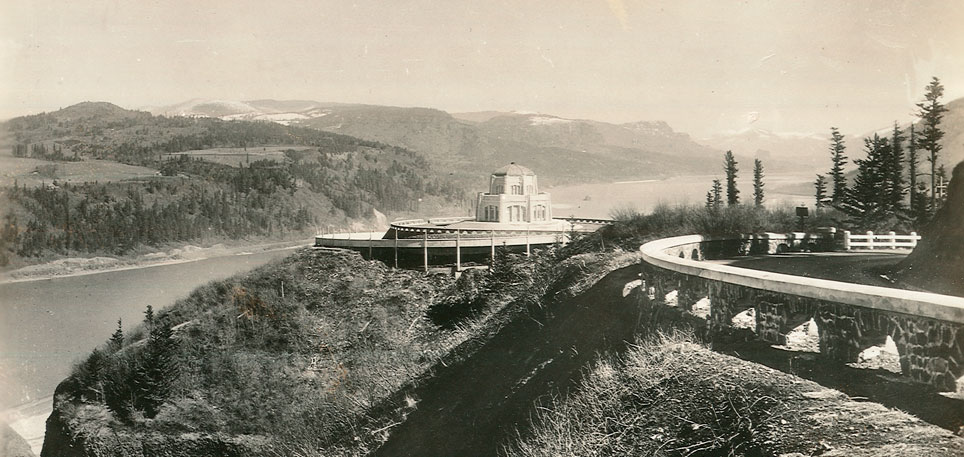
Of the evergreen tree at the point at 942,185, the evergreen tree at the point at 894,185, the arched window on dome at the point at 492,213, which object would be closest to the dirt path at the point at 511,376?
the evergreen tree at the point at 942,185

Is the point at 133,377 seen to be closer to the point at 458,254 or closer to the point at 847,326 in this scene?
the point at 458,254

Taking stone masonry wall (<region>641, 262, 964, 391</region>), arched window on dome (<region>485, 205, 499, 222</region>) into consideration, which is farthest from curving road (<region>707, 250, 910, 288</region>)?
arched window on dome (<region>485, 205, 499, 222</region>)

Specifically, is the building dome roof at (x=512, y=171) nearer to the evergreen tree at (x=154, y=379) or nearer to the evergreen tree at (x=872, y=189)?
the evergreen tree at (x=872, y=189)

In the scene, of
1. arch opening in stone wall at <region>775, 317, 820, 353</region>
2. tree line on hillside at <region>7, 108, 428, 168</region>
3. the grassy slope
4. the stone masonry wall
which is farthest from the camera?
tree line on hillside at <region>7, 108, 428, 168</region>

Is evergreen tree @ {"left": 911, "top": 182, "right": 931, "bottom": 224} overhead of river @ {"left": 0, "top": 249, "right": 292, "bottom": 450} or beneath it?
overhead

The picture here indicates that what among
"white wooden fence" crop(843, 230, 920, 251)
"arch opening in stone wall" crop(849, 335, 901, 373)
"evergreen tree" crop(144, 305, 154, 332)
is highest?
"white wooden fence" crop(843, 230, 920, 251)

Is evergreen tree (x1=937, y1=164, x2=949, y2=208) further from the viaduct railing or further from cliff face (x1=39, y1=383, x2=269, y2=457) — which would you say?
cliff face (x1=39, y1=383, x2=269, y2=457)
